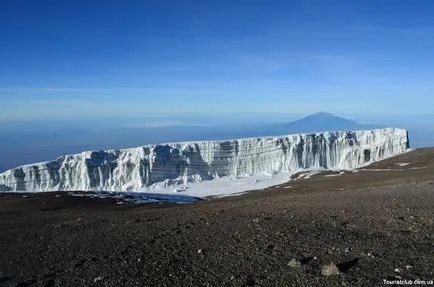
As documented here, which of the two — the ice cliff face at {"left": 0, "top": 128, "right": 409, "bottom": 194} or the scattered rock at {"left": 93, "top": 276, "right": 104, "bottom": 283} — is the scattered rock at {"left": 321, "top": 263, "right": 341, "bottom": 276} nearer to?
the scattered rock at {"left": 93, "top": 276, "right": 104, "bottom": 283}

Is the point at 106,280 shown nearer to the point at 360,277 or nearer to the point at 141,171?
the point at 360,277

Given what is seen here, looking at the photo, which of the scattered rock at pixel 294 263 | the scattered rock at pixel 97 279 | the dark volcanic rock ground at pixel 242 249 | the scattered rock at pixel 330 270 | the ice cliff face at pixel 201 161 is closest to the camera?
the scattered rock at pixel 330 270

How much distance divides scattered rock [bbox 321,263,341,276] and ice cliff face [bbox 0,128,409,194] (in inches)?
2343

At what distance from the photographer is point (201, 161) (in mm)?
72188

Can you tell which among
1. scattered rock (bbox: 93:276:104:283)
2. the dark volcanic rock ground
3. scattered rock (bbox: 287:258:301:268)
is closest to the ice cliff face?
the dark volcanic rock ground

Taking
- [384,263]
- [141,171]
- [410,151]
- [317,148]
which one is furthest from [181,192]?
[384,263]

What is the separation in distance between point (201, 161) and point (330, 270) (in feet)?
209

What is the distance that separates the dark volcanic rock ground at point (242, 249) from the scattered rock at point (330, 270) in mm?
79

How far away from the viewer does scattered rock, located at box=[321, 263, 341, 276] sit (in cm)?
866

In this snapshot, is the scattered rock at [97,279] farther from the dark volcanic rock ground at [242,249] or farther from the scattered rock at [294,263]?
the scattered rock at [294,263]

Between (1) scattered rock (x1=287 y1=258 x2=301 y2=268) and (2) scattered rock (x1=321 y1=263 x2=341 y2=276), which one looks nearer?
(2) scattered rock (x1=321 y1=263 x2=341 y2=276)

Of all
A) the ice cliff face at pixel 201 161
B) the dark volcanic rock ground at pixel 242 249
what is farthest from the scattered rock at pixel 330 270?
the ice cliff face at pixel 201 161

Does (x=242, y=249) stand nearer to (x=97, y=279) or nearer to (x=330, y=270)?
(x=330, y=270)

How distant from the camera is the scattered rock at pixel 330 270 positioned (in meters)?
8.66
